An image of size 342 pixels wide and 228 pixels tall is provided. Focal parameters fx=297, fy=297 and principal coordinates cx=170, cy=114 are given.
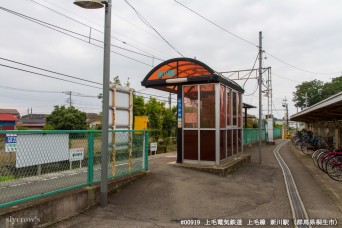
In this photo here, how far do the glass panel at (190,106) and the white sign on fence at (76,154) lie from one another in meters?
5.02

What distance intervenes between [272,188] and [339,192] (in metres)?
1.63

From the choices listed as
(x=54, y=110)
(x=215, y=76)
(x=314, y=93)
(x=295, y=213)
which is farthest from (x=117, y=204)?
(x=314, y=93)

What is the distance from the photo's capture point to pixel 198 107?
399 inches

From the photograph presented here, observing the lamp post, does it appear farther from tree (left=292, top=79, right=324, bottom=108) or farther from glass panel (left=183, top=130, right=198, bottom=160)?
tree (left=292, top=79, right=324, bottom=108)

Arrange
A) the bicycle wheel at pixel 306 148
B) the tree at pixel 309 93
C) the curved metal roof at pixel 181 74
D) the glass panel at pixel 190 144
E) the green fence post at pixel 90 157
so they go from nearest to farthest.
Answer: the green fence post at pixel 90 157 < the curved metal roof at pixel 181 74 < the glass panel at pixel 190 144 < the bicycle wheel at pixel 306 148 < the tree at pixel 309 93

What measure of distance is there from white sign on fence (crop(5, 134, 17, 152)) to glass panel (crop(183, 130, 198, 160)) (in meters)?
6.46

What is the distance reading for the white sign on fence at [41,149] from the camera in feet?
15.7

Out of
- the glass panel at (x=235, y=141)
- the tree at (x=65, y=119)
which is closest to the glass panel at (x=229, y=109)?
the glass panel at (x=235, y=141)

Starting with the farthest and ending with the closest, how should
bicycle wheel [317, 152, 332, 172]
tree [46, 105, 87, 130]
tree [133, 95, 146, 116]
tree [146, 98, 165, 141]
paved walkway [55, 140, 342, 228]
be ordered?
tree [46, 105, 87, 130], tree [146, 98, 165, 141], tree [133, 95, 146, 116], bicycle wheel [317, 152, 332, 172], paved walkway [55, 140, 342, 228]

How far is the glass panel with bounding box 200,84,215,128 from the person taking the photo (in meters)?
9.99

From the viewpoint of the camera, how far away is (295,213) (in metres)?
5.90

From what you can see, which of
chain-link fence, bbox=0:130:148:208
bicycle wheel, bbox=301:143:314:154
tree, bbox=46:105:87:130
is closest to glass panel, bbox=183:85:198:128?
chain-link fence, bbox=0:130:148:208

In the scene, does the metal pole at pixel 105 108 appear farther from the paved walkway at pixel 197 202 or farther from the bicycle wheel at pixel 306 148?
the bicycle wheel at pixel 306 148

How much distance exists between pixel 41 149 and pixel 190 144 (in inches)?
235
